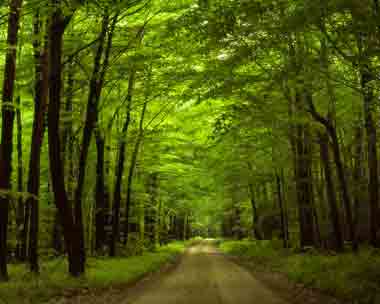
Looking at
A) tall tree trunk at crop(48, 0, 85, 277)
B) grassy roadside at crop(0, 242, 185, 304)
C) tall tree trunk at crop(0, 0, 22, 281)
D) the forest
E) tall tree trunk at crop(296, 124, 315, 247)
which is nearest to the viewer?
grassy roadside at crop(0, 242, 185, 304)

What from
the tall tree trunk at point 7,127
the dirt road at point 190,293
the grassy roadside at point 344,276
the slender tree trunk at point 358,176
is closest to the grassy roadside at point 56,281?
the dirt road at point 190,293

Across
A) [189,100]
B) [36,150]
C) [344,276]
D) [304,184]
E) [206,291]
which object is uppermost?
[189,100]

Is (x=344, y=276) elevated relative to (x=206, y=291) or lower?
elevated

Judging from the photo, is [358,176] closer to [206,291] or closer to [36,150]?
[206,291]

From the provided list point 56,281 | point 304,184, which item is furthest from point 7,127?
point 304,184

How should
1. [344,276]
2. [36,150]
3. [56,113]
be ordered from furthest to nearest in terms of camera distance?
1. [36,150]
2. [56,113]
3. [344,276]

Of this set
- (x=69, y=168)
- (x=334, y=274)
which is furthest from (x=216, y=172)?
(x=334, y=274)

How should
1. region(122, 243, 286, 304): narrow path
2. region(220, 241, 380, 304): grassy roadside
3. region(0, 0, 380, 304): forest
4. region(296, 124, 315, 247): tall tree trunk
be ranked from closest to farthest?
region(220, 241, 380, 304): grassy roadside
region(0, 0, 380, 304): forest
region(122, 243, 286, 304): narrow path
region(296, 124, 315, 247): tall tree trunk

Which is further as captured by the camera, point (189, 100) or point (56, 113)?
point (189, 100)

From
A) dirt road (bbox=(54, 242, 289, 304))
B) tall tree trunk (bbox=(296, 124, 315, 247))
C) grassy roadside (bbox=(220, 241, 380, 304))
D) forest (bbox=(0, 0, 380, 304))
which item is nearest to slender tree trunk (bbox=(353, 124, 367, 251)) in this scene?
forest (bbox=(0, 0, 380, 304))

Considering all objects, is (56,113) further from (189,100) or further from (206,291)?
(206,291)

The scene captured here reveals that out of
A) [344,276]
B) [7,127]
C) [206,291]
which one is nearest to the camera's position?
[344,276]

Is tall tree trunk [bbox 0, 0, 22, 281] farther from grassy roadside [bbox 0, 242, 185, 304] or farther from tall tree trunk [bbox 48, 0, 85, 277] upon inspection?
grassy roadside [bbox 0, 242, 185, 304]

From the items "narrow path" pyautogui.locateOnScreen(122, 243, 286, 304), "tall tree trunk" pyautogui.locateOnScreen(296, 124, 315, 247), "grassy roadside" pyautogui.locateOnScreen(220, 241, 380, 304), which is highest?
"tall tree trunk" pyautogui.locateOnScreen(296, 124, 315, 247)
